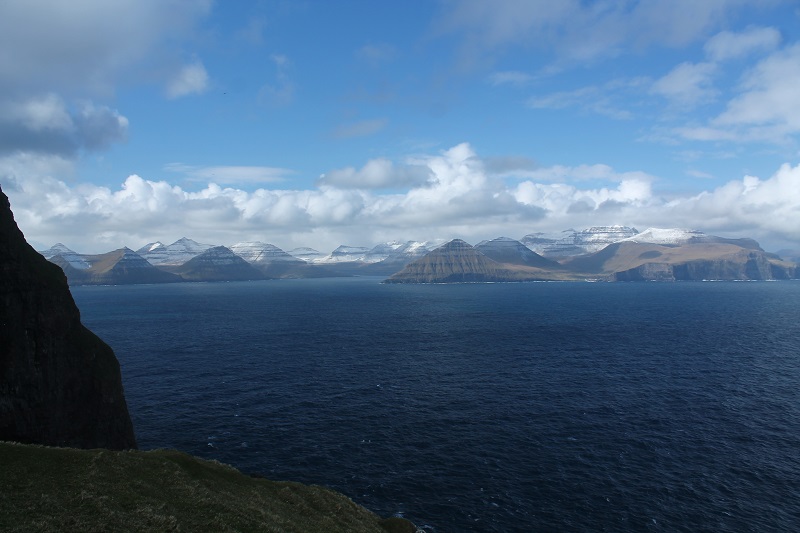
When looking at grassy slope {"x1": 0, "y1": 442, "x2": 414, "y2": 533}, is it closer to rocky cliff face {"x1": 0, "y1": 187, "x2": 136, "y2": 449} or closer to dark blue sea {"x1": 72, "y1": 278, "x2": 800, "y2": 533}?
dark blue sea {"x1": 72, "y1": 278, "x2": 800, "y2": 533}

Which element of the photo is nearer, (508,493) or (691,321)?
(508,493)

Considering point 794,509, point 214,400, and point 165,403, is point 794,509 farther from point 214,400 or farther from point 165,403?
point 165,403

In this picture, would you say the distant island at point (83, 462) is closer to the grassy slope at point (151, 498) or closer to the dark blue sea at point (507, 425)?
the grassy slope at point (151, 498)

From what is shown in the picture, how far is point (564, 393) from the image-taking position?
95250 mm

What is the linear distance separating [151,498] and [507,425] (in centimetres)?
5705

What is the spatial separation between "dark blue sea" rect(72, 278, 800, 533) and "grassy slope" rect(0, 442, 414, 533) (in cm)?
1097

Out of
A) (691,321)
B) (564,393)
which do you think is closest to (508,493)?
(564,393)

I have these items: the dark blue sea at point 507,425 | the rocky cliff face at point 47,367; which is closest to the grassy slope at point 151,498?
the dark blue sea at point 507,425

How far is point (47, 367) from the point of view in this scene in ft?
211

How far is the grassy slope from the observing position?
105 ft

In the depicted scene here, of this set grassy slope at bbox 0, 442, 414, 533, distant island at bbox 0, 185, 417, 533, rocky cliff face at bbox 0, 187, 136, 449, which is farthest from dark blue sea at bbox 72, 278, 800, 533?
grassy slope at bbox 0, 442, 414, 533

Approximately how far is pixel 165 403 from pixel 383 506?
54377mm

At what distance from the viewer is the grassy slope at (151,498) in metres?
31.9

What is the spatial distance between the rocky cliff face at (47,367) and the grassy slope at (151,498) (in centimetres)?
2473
